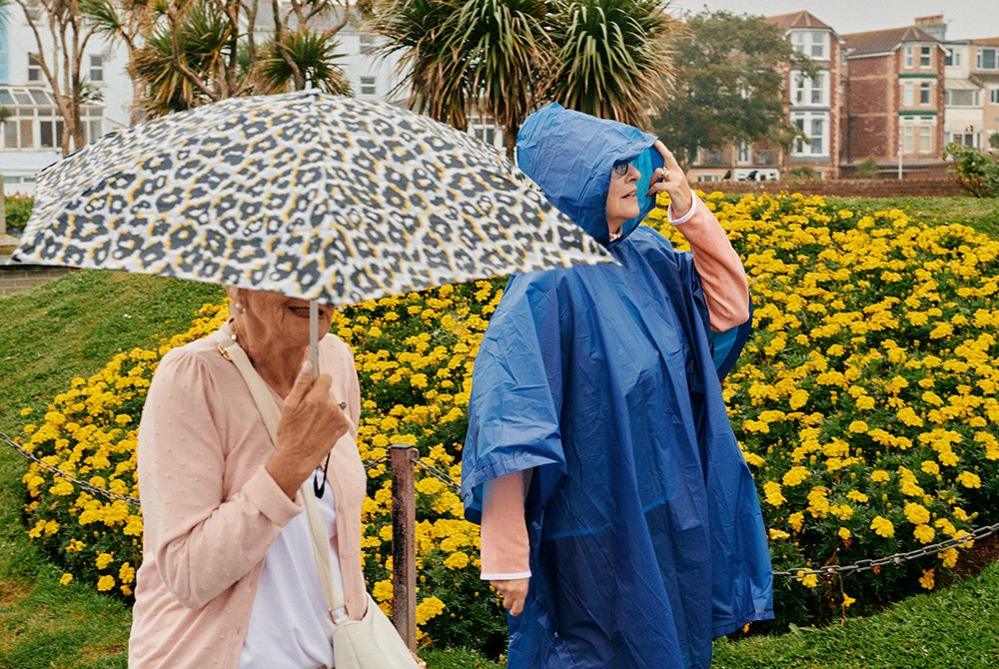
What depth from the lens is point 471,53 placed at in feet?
39.6

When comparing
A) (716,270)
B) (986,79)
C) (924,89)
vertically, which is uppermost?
(986,79)

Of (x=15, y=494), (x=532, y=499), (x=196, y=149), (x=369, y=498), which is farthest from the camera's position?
(x=15, y=494)

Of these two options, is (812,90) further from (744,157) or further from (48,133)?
(48,133)

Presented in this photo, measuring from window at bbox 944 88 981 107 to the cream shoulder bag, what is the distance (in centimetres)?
8278

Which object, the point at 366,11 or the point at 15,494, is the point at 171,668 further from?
the point at 366,11

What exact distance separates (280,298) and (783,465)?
416 centimetres

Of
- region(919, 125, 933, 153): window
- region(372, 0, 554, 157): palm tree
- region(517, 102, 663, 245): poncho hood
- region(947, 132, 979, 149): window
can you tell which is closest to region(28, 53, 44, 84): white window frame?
region(372, 0, 554, 157): palm tree

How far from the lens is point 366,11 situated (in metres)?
14.4

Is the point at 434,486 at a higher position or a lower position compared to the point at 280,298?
lower

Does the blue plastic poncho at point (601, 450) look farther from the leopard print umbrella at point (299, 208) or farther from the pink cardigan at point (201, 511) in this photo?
the pink cardigan at point (201, 511)

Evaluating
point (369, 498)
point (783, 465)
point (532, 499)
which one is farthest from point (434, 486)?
point (532, 499)

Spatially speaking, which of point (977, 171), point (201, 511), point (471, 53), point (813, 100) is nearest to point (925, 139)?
point (813, 100)

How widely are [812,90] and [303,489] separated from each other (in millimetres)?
Answer: 71044

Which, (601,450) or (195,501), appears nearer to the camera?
(195,501)
